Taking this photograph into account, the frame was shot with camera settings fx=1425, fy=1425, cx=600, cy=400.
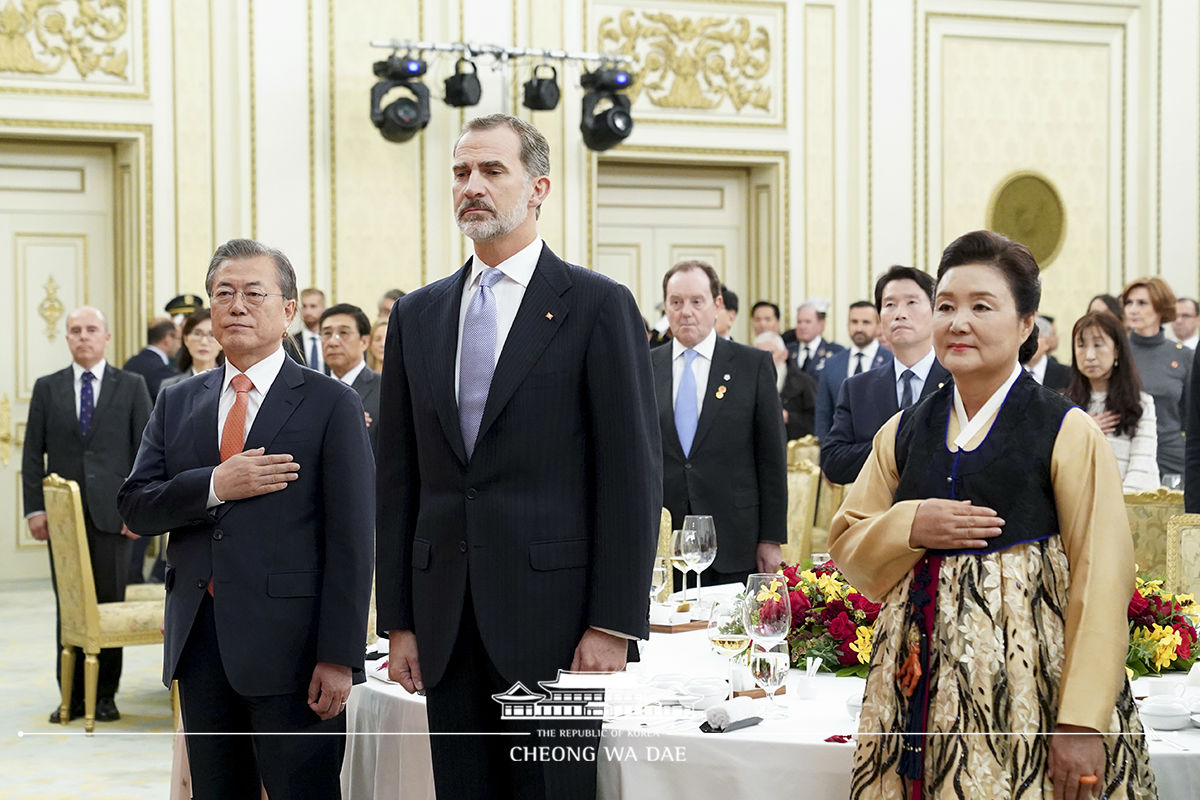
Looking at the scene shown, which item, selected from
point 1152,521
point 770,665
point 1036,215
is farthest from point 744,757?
point 1036,215

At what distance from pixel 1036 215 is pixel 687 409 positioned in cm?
683

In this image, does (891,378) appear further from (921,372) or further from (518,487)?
(518,487)

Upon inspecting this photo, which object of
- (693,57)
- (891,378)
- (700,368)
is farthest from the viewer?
(693,57)

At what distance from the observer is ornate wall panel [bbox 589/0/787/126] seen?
959 centimetres

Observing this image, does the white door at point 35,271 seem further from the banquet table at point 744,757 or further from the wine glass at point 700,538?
the banquet table at point 744,757

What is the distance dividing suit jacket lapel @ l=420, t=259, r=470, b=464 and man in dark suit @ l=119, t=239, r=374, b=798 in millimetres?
427

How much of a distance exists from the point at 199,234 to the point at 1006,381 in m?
7.33

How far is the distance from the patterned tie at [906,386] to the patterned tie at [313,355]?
4.06m

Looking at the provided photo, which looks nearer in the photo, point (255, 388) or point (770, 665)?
point (770, 665)

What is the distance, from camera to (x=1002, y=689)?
2076 millimetres

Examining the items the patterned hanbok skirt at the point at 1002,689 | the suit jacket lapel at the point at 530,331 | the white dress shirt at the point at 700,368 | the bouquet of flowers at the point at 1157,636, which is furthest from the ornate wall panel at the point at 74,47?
the patterned hanbok skirt at the point at 1002,689

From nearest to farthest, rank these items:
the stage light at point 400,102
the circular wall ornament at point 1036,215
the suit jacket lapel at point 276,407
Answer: the suit jacket lapel at point 276,407 < the stage light at point 400,102 < the circular wall ornament at point 1036,215

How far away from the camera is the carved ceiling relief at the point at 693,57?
960cm

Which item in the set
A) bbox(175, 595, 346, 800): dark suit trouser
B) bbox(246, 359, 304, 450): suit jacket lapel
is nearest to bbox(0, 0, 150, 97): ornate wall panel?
bbox(246, 359, 304, 450): suit jacket lapel
